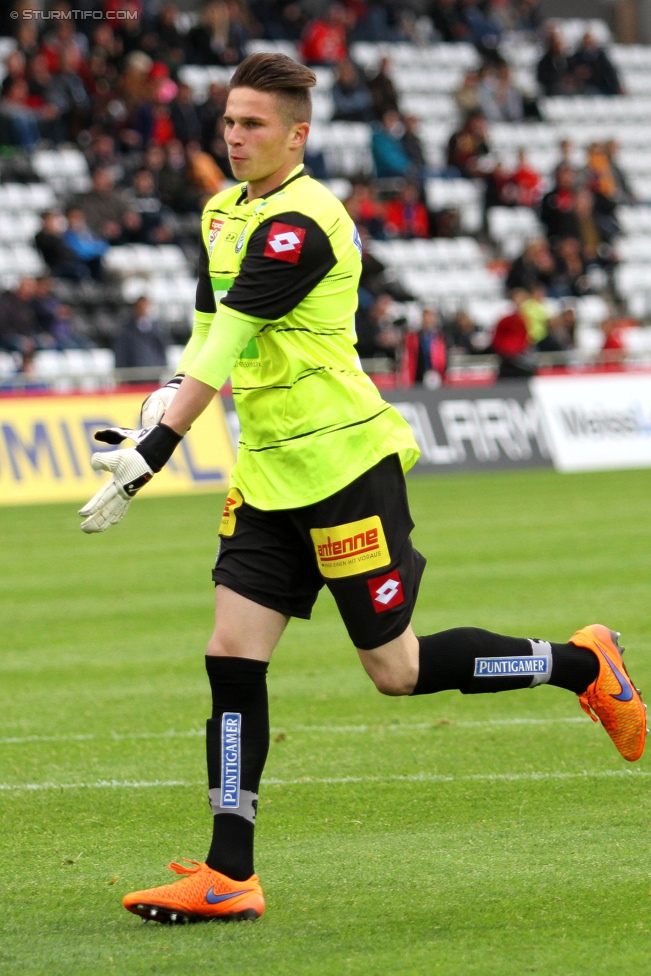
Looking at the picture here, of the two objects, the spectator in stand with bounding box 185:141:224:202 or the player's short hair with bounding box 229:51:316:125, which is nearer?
the player's short hair with bounding box 229:51:316:125

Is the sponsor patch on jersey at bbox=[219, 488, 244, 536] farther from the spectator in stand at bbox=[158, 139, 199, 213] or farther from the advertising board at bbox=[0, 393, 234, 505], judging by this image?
the spectator in stand at bbox=[158, 139, 199, 213]

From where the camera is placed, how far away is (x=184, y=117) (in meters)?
24.7

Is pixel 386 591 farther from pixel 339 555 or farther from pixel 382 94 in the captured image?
pixel 382 94

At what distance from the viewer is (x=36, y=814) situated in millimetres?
5742

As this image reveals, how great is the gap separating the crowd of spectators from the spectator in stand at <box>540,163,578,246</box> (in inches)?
1.4

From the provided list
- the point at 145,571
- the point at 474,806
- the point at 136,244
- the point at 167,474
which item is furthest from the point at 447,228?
the point at 474,806

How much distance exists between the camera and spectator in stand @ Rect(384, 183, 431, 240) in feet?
89.0

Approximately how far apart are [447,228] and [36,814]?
2266 cm

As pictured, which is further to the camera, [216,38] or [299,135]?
[216,38]

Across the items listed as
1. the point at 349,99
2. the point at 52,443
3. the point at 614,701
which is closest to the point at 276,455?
the point at 614,701

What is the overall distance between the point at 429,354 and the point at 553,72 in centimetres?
1189

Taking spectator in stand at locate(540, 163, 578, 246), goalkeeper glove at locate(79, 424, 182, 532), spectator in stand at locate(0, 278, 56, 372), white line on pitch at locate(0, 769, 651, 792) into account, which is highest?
goalkeeper glove at locate(79, 424, 182, 532)

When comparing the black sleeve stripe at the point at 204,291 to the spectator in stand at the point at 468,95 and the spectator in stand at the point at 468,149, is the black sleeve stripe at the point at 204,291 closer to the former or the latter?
the spectator in stand at the point at 468,149

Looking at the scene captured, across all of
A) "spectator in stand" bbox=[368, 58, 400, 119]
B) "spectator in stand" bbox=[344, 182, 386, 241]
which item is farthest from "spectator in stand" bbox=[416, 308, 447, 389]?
"spectator in stand" bbox=[368, 58, 400, 119]
